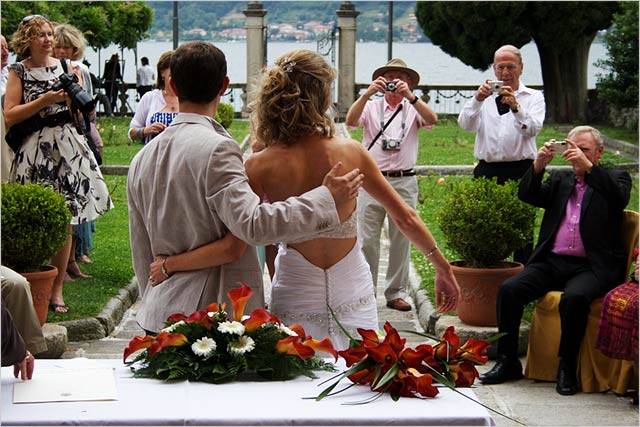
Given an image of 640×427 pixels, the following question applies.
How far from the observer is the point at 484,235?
7.69m

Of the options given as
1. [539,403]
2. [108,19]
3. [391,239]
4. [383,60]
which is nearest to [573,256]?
[539,403]

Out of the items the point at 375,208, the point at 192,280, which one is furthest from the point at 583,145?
the point at 192,280

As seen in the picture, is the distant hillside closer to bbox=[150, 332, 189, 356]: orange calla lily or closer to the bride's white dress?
the bride's white dress

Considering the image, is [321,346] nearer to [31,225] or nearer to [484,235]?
[484,235]

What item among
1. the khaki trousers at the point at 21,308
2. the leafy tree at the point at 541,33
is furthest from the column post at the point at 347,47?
the khaki trousers at the point at 21,308

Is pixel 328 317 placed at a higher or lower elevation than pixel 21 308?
higher

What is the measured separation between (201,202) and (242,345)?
69 cm

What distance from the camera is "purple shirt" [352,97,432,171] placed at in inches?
352

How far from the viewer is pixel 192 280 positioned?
4.05 metres

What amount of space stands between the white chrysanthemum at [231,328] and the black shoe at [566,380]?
3.65m

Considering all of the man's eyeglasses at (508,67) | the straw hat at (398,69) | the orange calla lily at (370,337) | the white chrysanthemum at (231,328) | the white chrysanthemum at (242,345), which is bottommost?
the white chrysanthemum at (242,345)

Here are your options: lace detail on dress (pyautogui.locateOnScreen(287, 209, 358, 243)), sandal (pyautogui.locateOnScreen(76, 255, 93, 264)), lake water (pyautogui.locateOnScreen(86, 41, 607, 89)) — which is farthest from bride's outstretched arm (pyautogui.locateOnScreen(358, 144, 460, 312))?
lake water (pyautogui.locateOnScreen(86, 41, 607, 89))

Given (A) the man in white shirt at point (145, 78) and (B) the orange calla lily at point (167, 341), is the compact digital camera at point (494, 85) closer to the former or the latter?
(B) the orange calla lily at point (167, 341)

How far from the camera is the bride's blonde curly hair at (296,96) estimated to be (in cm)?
406
